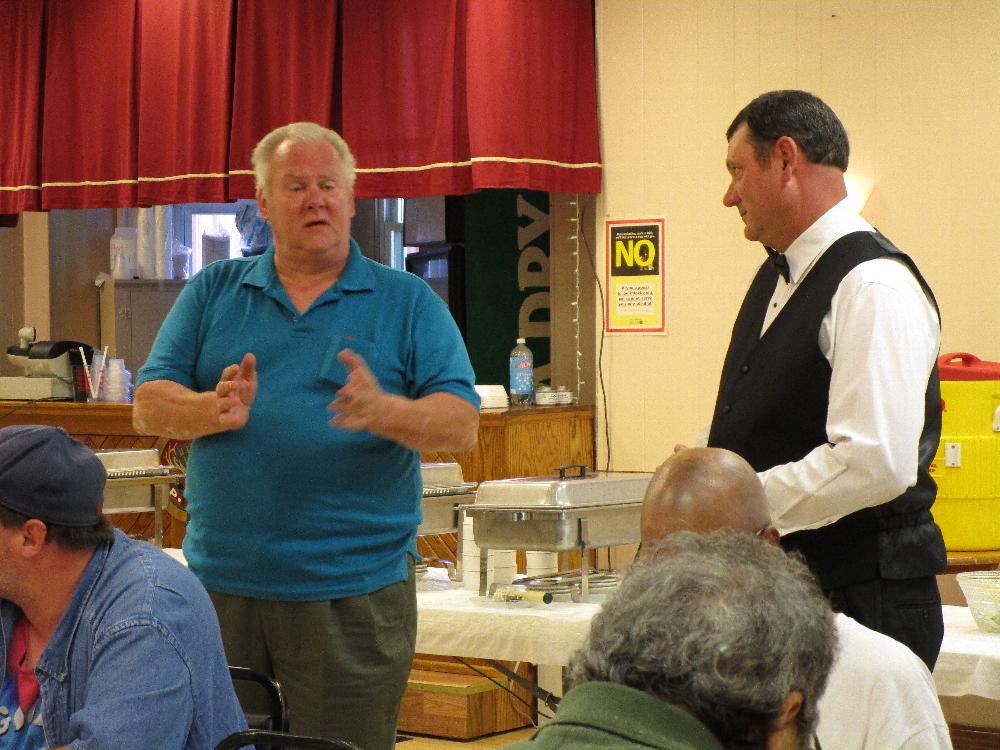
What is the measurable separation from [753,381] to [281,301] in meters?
0.80

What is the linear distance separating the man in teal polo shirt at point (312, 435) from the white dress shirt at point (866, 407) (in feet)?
1.92

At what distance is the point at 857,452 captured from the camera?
1.91 meters

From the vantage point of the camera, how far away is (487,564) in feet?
10.8

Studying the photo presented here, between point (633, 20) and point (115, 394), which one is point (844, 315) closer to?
point (633, 20)

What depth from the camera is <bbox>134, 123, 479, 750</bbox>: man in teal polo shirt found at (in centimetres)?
218

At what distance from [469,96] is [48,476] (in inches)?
152

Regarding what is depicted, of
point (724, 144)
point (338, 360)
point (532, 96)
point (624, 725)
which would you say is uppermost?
point (532, 96)

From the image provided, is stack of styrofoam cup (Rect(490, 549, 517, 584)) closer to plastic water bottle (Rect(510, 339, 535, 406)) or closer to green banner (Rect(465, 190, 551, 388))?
plastic water bottle (Rect(510, 339, 535, 406))

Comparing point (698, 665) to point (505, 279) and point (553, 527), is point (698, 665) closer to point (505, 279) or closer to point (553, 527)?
point (553, 527)

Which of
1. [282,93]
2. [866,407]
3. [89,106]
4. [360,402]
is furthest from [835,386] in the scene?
[89,106]

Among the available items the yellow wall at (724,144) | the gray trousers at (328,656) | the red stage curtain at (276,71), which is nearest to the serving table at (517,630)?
the gray trousers at (328,656)

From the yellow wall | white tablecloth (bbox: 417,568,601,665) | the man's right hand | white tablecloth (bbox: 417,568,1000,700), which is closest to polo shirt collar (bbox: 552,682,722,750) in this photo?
the man's right hand

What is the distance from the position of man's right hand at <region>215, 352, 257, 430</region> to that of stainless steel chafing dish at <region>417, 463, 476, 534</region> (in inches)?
56.4

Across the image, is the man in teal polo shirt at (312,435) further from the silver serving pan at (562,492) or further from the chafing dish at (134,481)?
the chafing dish at (134,481)
